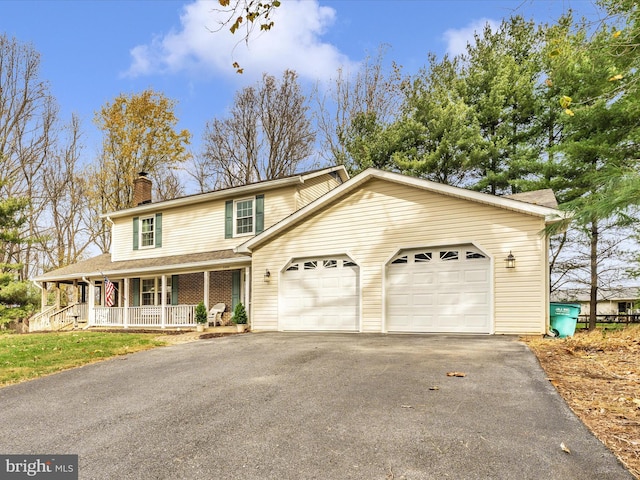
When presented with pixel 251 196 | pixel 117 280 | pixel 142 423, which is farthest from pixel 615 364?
pixel 117 280

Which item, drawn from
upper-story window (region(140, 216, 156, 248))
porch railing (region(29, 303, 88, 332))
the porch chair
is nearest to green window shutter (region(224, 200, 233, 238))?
the porch chair

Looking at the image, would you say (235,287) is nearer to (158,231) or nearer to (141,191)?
(158,231)

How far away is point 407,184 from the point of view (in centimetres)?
1129

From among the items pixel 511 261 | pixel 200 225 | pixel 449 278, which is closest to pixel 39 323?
pixel 200 225

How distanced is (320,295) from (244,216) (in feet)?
18.2

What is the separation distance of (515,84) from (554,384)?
68.3ft

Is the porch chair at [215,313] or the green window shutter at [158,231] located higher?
the green window shutter at [158,231]

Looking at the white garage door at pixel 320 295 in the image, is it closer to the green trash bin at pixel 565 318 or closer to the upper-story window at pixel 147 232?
the green trash bin at pixel 565 318

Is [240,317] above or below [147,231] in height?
below

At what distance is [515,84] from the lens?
2117 centimetres

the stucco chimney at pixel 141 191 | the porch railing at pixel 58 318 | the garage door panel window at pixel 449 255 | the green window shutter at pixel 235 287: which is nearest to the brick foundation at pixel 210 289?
the green window shutter at pixel 235 287

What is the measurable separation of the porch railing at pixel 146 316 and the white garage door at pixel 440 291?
28.2ft

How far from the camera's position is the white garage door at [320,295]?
39.3ft

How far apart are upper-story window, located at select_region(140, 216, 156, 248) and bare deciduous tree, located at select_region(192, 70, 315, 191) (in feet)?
33.0
